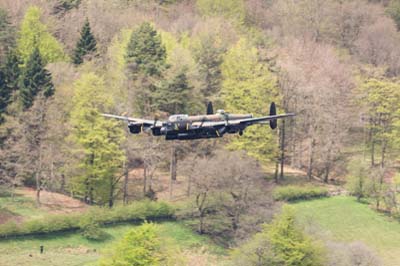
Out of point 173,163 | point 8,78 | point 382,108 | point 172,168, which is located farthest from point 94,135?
point 382,108

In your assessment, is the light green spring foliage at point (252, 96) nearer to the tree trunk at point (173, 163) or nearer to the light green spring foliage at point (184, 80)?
the light green spring foliage at point (184, 80)

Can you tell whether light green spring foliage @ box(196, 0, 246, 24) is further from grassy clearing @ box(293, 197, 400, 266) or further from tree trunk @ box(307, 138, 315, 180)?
grassy clearing @ box(293, 197, 400, 266)

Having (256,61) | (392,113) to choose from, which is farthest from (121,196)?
(392,113)

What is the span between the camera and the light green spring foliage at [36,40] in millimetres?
107000

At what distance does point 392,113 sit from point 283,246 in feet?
130

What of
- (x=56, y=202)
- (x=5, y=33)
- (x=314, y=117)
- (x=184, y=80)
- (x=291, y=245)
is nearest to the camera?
(x=291, y=245)

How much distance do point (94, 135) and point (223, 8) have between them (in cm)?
6202

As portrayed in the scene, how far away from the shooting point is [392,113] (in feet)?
353

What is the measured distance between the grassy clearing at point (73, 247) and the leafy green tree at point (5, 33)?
3155 centimetres

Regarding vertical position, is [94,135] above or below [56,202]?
above

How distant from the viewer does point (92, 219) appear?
82.6m

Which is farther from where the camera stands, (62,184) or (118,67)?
(118,67)

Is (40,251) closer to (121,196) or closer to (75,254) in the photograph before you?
(75,254)

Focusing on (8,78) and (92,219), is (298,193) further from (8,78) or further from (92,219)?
(8,78)
